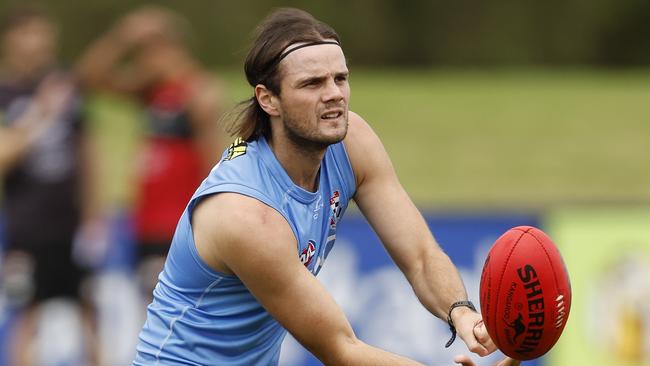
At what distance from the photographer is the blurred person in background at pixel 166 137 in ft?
34.1

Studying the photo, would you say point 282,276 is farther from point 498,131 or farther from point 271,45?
point 498,131

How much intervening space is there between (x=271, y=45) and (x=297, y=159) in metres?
0.44

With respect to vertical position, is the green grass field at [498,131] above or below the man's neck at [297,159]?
above

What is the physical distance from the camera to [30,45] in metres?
10.2

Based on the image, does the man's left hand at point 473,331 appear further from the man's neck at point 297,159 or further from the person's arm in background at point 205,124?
the person's arm in background at point 205,124

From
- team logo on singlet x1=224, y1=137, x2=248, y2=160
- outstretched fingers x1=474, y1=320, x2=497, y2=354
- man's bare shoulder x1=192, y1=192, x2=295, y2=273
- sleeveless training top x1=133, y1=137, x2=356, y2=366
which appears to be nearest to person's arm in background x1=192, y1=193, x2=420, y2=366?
man's bare shoulder x1=192, y1=192, x2=295, y2=273

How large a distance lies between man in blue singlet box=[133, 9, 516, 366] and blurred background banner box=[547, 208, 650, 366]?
5108 mm

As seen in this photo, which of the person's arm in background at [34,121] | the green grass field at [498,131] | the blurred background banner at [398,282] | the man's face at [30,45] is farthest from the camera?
the green grass field at [498,131]

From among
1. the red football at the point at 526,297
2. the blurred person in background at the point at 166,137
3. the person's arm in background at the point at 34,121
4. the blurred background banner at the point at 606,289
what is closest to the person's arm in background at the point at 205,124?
the blurred person in background at the point at 166,137

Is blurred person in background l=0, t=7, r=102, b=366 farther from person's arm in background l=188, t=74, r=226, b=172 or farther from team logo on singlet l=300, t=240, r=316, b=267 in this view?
team logo on singlet l=300, t=240, r=316, b=267

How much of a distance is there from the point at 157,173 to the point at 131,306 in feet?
3.57

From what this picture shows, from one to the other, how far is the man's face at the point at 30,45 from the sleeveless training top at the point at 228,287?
5047mm

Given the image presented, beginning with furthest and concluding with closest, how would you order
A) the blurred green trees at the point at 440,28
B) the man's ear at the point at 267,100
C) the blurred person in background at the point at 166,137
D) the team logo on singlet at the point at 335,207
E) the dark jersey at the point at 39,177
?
the blurred green trees at the point at 440,28
the blurred person in background at the point at 166,137
the dark jersey at the point at 39,177
the team logo on singlet at the point at 335,207
the man's ear at the point at 267,100

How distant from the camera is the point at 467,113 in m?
22.2
